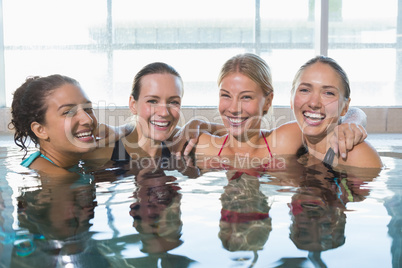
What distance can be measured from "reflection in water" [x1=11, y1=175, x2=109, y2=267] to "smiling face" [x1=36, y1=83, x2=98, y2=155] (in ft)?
1.55

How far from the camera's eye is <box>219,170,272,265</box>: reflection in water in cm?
123

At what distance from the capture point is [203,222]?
1.44 metres

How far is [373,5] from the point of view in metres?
6.66

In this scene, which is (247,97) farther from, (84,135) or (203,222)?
(203,222)

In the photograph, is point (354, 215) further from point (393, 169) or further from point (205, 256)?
point (393, 169)

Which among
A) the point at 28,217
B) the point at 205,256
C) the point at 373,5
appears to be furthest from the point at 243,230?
the point at 373,5

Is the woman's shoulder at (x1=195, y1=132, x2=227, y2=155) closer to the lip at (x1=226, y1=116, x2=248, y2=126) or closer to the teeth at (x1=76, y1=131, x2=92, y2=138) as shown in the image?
the lip at (x1=226, y1=116, x2=248, y2=126)

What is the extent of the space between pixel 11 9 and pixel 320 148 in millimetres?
6042

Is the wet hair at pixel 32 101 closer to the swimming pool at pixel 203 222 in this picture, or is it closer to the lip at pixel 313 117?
the swimming pool at pixel 203 222

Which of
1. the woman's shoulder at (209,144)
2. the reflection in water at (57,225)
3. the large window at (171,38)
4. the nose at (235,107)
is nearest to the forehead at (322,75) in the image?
the nose at (235,107)

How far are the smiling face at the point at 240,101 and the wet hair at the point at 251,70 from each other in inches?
1.2

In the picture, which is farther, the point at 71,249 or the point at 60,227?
the point at 60,227

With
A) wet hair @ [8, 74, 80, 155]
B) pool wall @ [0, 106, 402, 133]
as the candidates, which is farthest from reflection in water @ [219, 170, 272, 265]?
pool wall @ [0, 106, 402, 133]

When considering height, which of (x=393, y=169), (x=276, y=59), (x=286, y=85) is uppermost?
(x=276, y=59)
